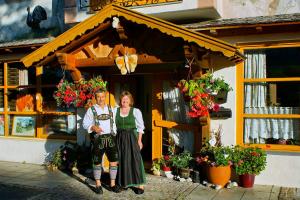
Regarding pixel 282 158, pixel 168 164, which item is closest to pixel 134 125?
pixel 168 164

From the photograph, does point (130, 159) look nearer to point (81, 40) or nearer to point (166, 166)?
point (166, 166)

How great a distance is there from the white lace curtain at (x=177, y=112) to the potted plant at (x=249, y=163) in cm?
126

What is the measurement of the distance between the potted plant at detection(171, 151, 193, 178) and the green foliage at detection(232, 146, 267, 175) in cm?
101

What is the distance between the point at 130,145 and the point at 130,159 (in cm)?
26

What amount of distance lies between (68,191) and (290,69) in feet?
16.4

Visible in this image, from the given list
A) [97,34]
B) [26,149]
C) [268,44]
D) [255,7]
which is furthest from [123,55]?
[26,149]

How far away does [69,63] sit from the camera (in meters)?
9.12

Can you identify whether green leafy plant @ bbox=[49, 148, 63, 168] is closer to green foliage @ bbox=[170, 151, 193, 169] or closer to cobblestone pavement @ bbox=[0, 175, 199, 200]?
cobblestone pavement @ bbox=[0, 175, 199, 200]

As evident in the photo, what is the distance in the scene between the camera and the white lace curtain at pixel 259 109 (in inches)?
341

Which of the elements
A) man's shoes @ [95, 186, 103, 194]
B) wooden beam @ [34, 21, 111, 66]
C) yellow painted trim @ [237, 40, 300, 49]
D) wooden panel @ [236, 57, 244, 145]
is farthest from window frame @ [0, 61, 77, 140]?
yellow painted trim @ [237, 40, 300, 49]

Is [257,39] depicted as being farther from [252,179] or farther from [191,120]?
[252,179]

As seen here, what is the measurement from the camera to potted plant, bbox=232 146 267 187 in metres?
8.23

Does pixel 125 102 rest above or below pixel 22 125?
above

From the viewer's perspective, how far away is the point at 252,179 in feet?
27.3
